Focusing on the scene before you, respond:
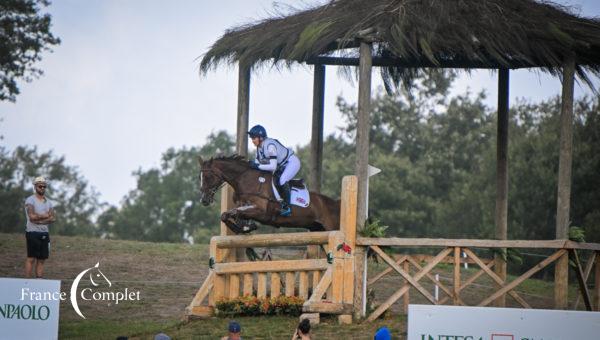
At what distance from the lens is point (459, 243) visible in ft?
61.3

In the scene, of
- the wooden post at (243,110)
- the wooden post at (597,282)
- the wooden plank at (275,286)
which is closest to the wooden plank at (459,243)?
the wooden post at (597,282)

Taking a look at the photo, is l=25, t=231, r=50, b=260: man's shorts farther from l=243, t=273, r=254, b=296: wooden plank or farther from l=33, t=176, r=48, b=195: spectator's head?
l=243, t=273, r=254, b=296: wooden plank

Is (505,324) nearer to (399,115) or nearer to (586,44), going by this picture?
(586,44)

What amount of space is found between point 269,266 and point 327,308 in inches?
61.4

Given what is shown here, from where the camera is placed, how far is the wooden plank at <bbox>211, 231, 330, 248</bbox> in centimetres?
1903

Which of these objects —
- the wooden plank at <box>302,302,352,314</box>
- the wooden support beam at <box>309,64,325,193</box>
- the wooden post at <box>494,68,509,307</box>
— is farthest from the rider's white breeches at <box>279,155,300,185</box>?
the wooden post at <box>494,68,509,307</box>

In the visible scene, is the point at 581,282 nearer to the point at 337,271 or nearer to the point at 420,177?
the point at 337,271

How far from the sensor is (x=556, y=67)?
1995 cm

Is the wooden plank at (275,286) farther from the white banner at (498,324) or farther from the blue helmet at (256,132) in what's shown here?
the white banner at (498,324)

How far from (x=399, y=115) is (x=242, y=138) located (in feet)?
147

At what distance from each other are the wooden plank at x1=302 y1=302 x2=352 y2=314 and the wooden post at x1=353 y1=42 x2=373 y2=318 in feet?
1.11

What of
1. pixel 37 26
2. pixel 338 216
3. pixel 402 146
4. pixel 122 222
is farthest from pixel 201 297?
pixel 122 222

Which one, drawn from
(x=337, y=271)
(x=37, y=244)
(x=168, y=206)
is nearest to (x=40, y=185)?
(x=37, y=244)

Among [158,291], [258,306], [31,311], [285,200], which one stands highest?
[285,200]
